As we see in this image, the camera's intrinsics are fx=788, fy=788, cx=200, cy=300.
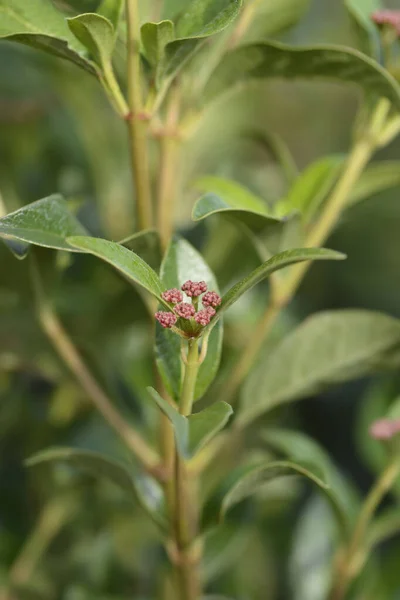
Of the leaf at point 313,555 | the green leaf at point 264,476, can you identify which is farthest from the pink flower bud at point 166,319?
the leaf at point 313,555

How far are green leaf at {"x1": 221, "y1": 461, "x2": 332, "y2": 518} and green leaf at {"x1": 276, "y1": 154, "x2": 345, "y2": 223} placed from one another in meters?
0.21

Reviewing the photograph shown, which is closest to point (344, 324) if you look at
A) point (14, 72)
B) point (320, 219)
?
point (320, 219)

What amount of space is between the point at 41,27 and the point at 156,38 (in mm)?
88

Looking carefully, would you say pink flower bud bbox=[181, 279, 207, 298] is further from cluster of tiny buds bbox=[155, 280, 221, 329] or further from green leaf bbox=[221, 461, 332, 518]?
green leaf bbox=[221, 461, 332, 518]

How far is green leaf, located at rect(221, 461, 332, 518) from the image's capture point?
0.51 metres

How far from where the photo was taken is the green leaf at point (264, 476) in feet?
1.67

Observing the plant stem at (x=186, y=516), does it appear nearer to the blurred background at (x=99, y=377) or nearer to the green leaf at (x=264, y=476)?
the green leaf at (x=264, y=476)

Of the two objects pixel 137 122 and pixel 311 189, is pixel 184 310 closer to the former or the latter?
pixel 137 122

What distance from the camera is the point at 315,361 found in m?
0.67

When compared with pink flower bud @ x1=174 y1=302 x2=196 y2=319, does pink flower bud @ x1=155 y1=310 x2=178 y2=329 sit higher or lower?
lower

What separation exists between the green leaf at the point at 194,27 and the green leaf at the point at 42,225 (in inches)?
4.2

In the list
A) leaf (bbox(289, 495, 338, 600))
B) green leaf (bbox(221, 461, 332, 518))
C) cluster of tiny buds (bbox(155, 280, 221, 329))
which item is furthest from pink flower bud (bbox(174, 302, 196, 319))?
leaf (bbox(289, 495, 338, 600))

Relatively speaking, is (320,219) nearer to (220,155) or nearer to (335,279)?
(220,155)

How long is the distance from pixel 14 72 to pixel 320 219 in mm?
729
